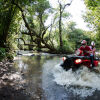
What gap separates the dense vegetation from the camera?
13055 mm

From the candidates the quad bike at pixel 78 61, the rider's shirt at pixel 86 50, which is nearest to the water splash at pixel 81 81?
the quad bike at pixel 78 61

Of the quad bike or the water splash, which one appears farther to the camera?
the quad bike

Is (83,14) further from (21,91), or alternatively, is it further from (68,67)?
(21,91)

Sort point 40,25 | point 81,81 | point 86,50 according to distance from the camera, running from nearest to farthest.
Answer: point 81,81
point 86,50
point 40,25

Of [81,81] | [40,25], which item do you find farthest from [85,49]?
[40,25]

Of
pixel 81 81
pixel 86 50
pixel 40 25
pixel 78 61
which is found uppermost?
pixel 40 25

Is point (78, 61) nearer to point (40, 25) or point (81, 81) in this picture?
point (81, 81)

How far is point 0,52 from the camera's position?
10031 mm

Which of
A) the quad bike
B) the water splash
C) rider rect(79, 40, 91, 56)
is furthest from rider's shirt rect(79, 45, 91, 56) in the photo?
the water splash

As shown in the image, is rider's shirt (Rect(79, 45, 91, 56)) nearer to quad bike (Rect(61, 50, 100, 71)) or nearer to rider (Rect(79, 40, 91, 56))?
rider (Rect(79, 40, 91, 56))

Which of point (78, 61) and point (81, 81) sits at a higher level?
point (78, 61)

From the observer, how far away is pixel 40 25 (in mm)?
31125

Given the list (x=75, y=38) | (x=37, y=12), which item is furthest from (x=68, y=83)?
(x=75, y=38)

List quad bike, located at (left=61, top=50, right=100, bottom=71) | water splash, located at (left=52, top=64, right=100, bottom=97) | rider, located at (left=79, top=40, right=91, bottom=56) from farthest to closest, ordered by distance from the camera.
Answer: rider, located at (left=79, top=40, right=91, bottom=56)
quad bike, located at (left=61, top=50, right=100, bottom=71)
water splash, located at (left=52, top=64, right=100, bottom=97)
